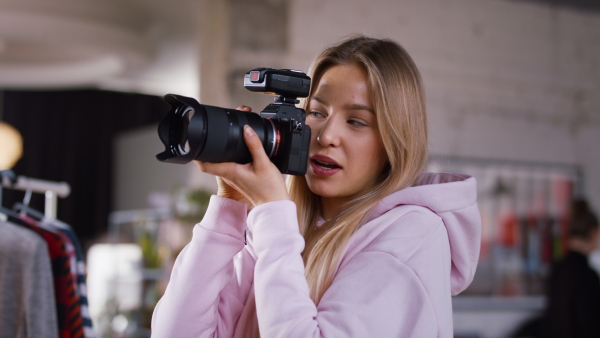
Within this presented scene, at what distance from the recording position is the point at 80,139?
736cm

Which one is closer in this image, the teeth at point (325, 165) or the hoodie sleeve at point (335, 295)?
the hoodie sleeve at point (335, 295)

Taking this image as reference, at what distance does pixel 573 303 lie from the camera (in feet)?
10.1

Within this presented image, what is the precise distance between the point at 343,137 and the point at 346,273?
0.22m

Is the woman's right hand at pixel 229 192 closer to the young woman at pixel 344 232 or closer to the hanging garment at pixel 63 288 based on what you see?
the young woman at pixel 344 232

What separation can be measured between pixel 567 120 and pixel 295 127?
3708 mm

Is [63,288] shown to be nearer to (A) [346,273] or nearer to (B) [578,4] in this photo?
(A) [346,273]

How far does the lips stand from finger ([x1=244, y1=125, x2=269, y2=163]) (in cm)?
12

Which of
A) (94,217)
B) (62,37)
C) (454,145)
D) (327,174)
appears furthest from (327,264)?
(94,217)

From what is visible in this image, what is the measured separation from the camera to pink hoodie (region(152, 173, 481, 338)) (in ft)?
2.80

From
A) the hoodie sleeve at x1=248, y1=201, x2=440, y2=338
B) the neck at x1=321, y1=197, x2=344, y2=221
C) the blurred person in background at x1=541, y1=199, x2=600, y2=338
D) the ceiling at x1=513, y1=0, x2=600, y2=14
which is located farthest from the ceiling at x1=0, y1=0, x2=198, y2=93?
the hoodie sleeve at x1=248, y1=201, x2=440, y2=338

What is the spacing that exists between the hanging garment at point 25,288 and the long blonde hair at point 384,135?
66cm

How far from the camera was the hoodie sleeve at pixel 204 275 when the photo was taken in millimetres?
973

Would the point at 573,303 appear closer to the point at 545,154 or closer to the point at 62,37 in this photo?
the point at 545,154

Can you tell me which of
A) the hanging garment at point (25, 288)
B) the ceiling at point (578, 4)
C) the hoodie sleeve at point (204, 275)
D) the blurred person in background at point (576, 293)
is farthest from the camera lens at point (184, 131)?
the ceiling at point (578, 4)
